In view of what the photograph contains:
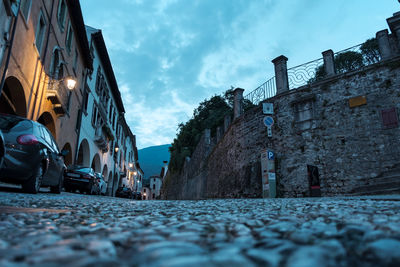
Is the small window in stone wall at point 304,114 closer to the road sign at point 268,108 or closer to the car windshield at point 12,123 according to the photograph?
the road sign at point 268,108

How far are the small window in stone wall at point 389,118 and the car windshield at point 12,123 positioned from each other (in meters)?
11.4

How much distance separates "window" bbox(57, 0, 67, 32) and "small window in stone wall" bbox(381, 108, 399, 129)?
50.8 ft

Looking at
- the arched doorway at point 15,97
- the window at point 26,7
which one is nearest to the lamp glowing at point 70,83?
the arched doorway at point 15,97

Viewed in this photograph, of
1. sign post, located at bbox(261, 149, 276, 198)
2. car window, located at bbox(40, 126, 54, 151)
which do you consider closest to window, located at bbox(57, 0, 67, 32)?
car window, located at bbox(40, 126, 54, 151)

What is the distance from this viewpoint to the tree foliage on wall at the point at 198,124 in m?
30.7

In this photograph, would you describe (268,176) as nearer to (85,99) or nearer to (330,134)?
(330,134)

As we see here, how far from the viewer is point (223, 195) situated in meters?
16.2

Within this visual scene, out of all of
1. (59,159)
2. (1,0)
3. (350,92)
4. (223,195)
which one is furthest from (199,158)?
(1,0)

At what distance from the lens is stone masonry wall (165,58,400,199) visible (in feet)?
34.4

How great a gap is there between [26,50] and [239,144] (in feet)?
34.5

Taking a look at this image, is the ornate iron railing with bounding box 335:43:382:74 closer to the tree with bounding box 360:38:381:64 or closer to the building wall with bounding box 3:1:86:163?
the tree with bounding box 360:38:381:64

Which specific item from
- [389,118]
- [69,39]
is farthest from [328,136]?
[69,39]

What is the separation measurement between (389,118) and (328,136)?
2.19 metres

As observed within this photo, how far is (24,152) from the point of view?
6152 mm
